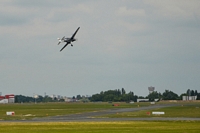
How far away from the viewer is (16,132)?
6278cm

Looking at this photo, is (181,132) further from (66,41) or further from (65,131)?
(66,41)

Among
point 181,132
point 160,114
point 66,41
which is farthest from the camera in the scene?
point 160,114

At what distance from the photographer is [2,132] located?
62.8 metres

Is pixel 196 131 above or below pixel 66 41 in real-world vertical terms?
below

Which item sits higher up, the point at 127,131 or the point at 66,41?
the point at 66,41

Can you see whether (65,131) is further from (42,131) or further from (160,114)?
(160,114)

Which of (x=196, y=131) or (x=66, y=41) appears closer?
(x=196, y=131)

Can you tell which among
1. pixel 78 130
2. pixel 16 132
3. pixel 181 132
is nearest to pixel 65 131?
pixel 78 130

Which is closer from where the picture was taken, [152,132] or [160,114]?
[152,132]

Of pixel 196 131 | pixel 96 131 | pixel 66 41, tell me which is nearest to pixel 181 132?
pixel 196 131

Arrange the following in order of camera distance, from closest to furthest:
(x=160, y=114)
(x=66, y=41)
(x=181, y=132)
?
(x=181, y=132) → (x=66, y=41) → (x=160, y=114)

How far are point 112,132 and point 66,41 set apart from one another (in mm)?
39825

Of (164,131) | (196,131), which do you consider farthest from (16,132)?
(196,131)

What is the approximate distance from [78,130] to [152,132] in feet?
35.0
